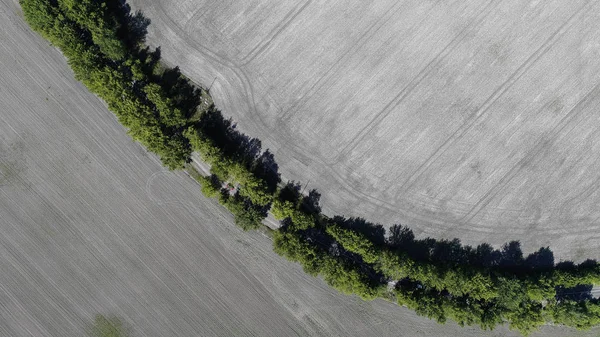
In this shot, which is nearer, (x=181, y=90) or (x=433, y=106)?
(x=433, y=106)

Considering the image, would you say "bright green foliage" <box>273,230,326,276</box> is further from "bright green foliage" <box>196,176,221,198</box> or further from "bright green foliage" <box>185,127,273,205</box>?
"bright green foliage" <box>196,176,221,198</box>

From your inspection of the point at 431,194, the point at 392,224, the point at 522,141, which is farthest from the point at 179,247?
the point at 522,141

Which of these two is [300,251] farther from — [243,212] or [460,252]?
[460,252]

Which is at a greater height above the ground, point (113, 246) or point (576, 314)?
point (576, 314)

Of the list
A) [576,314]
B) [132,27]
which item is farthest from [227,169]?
[576,314]

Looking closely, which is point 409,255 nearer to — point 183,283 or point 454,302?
point 454,302

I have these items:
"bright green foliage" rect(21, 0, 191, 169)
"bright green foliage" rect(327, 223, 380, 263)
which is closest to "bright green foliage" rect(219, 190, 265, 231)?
"bright green foliage" rect(21, 0, 191, 169)
